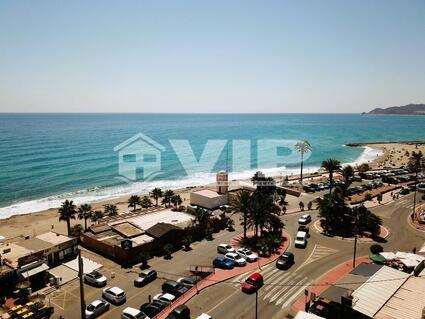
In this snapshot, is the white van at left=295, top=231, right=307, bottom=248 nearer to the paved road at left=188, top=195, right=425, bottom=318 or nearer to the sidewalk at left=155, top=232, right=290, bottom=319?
the paved road at left=188, top=195, right=425, bottom=318

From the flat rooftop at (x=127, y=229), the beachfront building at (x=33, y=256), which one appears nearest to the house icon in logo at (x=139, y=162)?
the flat rooftop at (x=127, y=229)

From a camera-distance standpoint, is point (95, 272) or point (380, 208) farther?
point (380, 208)

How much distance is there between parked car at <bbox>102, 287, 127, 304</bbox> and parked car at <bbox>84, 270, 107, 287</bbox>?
2216 mm

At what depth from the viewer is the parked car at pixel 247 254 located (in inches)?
1371

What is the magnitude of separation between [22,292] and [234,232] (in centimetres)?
2498

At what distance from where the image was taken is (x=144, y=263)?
35.0 m

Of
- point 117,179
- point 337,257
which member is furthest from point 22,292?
point 117,179

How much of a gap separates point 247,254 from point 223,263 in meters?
A: 3.44

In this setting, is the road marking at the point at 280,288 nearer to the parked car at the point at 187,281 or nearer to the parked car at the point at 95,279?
the parked car at the point at 187,281

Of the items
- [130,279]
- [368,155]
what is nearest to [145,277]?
[130,279]

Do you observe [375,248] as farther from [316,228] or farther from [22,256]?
[22,256]

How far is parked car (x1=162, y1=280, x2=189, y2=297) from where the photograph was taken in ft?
92.7

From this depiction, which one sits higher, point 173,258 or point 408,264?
point 408,264

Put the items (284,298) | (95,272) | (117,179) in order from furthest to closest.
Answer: (117,179) → (95,272) → (284,298)
